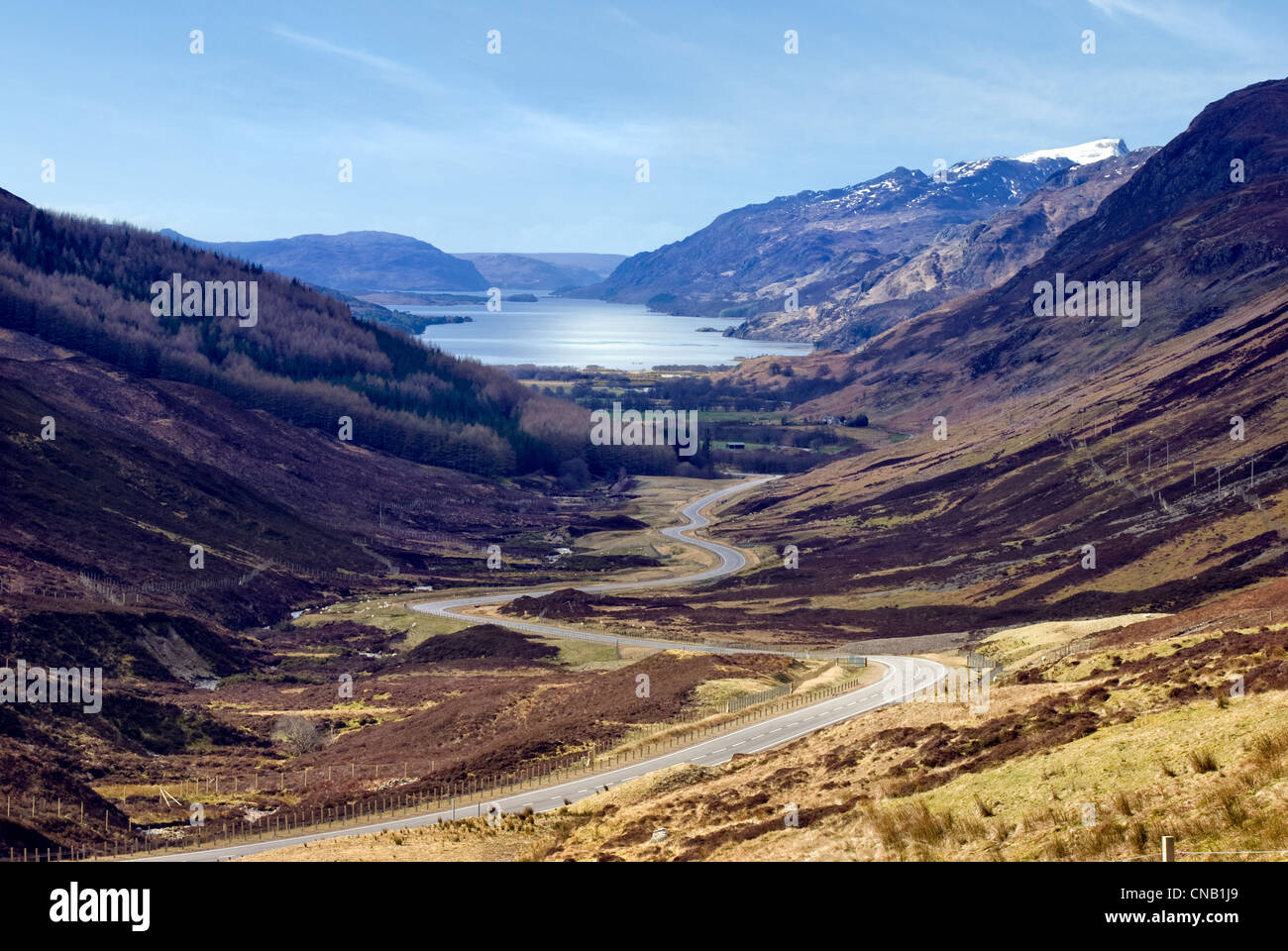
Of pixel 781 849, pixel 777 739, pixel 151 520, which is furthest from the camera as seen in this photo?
pixel 151 520

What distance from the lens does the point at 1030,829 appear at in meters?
28.5

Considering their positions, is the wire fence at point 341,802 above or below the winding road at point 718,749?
below

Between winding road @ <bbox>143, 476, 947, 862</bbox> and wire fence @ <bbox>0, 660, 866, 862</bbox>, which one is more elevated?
winding road @ <bbox>143, 476, 947, 862</bbox>

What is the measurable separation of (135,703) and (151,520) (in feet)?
228

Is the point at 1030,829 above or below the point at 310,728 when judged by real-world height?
above

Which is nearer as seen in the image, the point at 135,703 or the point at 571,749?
the point at 571,749

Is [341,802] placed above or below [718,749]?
below

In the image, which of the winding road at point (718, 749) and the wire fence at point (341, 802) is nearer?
the winding road at point (718, 749)

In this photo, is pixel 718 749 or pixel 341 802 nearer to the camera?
pixel 341 802

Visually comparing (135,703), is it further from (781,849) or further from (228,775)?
(781,849)

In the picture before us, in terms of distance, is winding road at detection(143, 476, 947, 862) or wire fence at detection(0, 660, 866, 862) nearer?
winding road at detection(143, 476, 947, 862)
